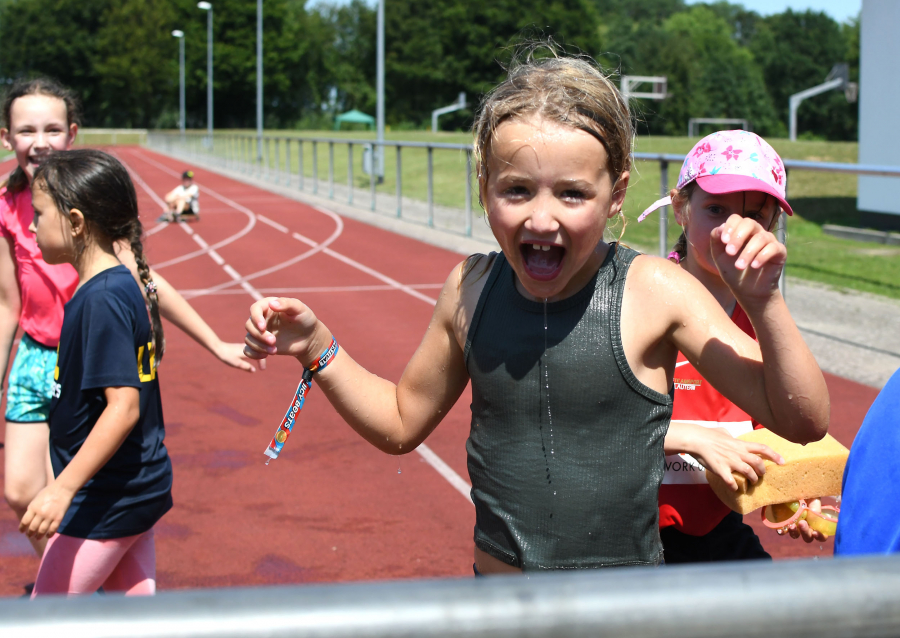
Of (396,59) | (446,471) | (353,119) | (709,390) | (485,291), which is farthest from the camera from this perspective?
(353,119)

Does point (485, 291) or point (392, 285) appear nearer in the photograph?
point (485, 291)

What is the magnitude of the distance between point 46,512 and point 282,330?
3.47 feet

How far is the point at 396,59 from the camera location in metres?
96.6

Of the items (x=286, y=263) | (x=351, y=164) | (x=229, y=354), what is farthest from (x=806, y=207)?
(x=229, y=354)

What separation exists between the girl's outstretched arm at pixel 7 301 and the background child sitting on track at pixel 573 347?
8.15ft

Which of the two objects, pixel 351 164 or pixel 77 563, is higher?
pixel 351 164

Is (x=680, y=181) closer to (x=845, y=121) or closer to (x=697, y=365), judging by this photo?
(x=697, y=365)

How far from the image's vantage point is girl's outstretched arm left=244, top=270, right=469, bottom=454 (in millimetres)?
2113

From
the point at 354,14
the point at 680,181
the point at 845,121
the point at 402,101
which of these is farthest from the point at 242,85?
the point at 680,181

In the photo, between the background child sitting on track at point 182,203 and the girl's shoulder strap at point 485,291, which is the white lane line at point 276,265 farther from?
the girl's shoulder strap at point 485,291

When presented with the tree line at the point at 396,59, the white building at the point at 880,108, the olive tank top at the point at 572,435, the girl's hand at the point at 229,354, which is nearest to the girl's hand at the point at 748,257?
the olive tank top at the point at 572,435

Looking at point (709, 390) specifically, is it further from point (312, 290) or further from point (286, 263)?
point (286, 263)

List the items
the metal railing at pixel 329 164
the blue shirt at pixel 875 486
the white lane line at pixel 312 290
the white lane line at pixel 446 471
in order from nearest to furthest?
1. the blue shirt at pixel 875 486
2. the white lane line at pixel 446 471
3. the white lane line at pixel 312 290
4. the metal railing at pixel 329 164

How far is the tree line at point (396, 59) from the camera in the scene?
8881cm
